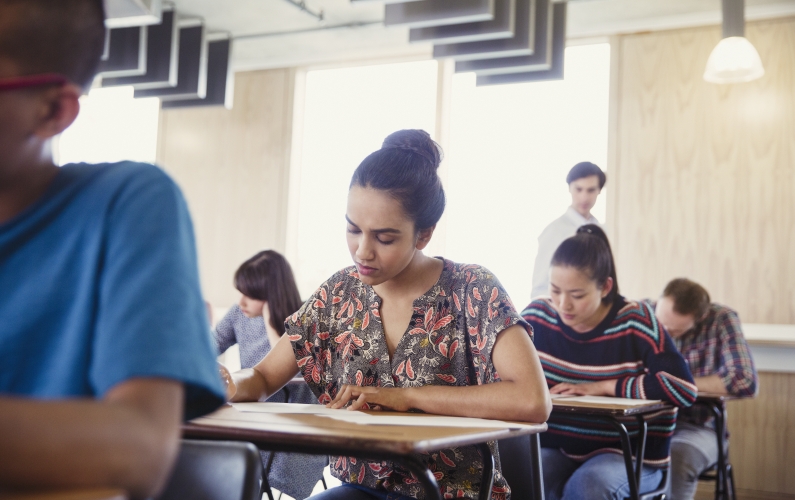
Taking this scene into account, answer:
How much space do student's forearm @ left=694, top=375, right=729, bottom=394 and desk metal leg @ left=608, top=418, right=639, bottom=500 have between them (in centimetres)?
149

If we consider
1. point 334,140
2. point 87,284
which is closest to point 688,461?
point 87,284

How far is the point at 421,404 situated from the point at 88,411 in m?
1.02

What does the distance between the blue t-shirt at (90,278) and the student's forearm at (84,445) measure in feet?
0.24

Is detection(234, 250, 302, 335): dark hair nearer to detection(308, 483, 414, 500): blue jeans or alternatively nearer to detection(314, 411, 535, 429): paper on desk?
detection(308, 483, 414, 500): blue jeans

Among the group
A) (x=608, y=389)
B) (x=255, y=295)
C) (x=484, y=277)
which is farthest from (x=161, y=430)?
(x=255, y=295)

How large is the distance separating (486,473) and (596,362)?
136 centimetres

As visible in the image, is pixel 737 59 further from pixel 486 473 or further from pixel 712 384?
pixel 486 473

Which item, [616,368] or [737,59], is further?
[737,59]

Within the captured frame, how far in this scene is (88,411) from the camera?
0.54m

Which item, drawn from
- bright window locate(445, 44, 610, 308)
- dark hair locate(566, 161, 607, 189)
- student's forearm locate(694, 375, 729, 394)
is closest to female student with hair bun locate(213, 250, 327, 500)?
student's forearm locate(694, 375, 729, 394)

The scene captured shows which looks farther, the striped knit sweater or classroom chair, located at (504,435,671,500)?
the striped knit sweater

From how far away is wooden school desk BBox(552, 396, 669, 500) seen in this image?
209cm

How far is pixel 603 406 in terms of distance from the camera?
6.97 feet

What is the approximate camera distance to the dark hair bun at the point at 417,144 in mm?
1778
